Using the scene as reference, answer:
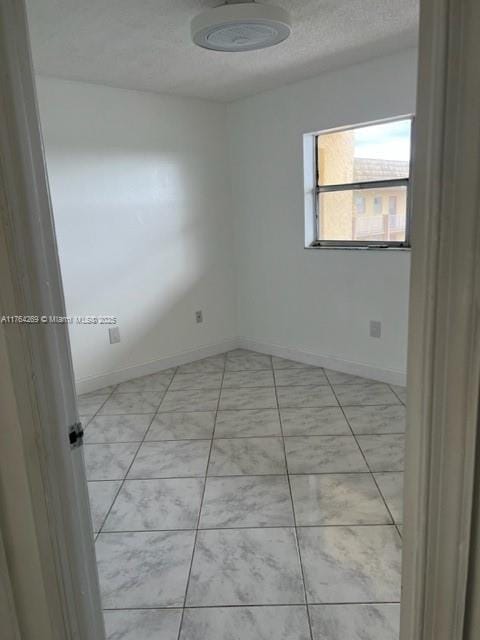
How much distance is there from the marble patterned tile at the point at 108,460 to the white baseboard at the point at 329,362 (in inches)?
70.5

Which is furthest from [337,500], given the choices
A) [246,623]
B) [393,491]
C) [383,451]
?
[246,623]

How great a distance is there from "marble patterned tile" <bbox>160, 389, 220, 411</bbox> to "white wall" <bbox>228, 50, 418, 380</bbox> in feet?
3.37

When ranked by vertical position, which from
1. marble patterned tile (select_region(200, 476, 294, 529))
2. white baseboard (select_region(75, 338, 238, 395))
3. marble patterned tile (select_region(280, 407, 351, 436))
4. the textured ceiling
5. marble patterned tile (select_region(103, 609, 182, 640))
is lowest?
marble patterned tile (select_region(103, 609, 182, 640))

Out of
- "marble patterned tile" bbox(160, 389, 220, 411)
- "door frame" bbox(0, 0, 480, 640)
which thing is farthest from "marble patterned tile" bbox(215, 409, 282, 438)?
"door frame" bbox(0, 0, 480, 640)

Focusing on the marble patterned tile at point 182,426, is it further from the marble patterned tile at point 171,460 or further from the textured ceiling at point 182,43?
the textured ceiling at point 182,43

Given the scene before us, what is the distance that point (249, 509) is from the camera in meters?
2.12

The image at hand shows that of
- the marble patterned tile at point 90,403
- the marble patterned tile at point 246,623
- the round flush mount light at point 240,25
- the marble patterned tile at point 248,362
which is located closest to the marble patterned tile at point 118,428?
the marble patterned tile at point 90,403

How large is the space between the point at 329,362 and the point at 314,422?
3.43 feet

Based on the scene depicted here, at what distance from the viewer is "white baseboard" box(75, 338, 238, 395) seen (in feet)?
12.1

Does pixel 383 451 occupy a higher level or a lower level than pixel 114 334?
lower

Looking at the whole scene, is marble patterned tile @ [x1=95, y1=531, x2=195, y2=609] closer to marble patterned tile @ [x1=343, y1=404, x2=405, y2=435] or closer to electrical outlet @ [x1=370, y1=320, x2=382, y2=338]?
marble patterned tile @ [x1=343, y1=404, x2=405, y2=435]

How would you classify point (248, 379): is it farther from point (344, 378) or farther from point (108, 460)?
point (108, 460)

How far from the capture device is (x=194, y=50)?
2.73 metres

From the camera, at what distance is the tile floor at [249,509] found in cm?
157
